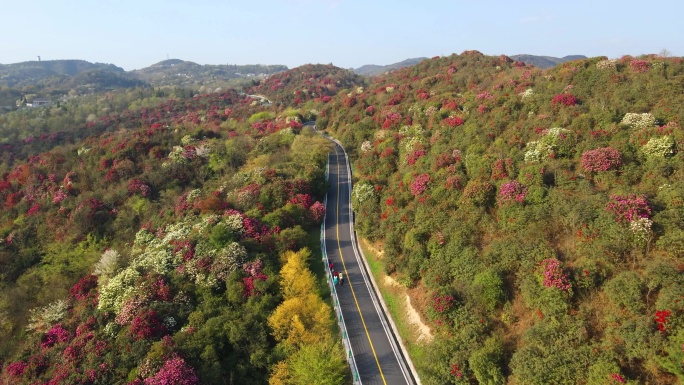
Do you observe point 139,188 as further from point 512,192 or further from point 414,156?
point 512,192

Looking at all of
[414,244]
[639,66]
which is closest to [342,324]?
[414,244]

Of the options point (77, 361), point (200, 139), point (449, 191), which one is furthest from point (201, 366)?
point (200, 139)

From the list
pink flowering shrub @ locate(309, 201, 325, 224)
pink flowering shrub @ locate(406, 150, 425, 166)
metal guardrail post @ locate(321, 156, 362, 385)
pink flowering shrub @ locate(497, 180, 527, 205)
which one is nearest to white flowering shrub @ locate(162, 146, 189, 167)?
pink flowering shrub @ locate(309, 201, 325, 224)

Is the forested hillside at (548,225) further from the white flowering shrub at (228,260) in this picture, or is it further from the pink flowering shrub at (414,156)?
the white flowering shrub at (228,260)

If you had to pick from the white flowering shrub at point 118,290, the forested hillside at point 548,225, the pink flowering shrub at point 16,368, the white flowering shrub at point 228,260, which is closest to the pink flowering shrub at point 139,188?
the white flowering shrub at point 118,290

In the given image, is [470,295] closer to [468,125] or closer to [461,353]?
[461,353]
